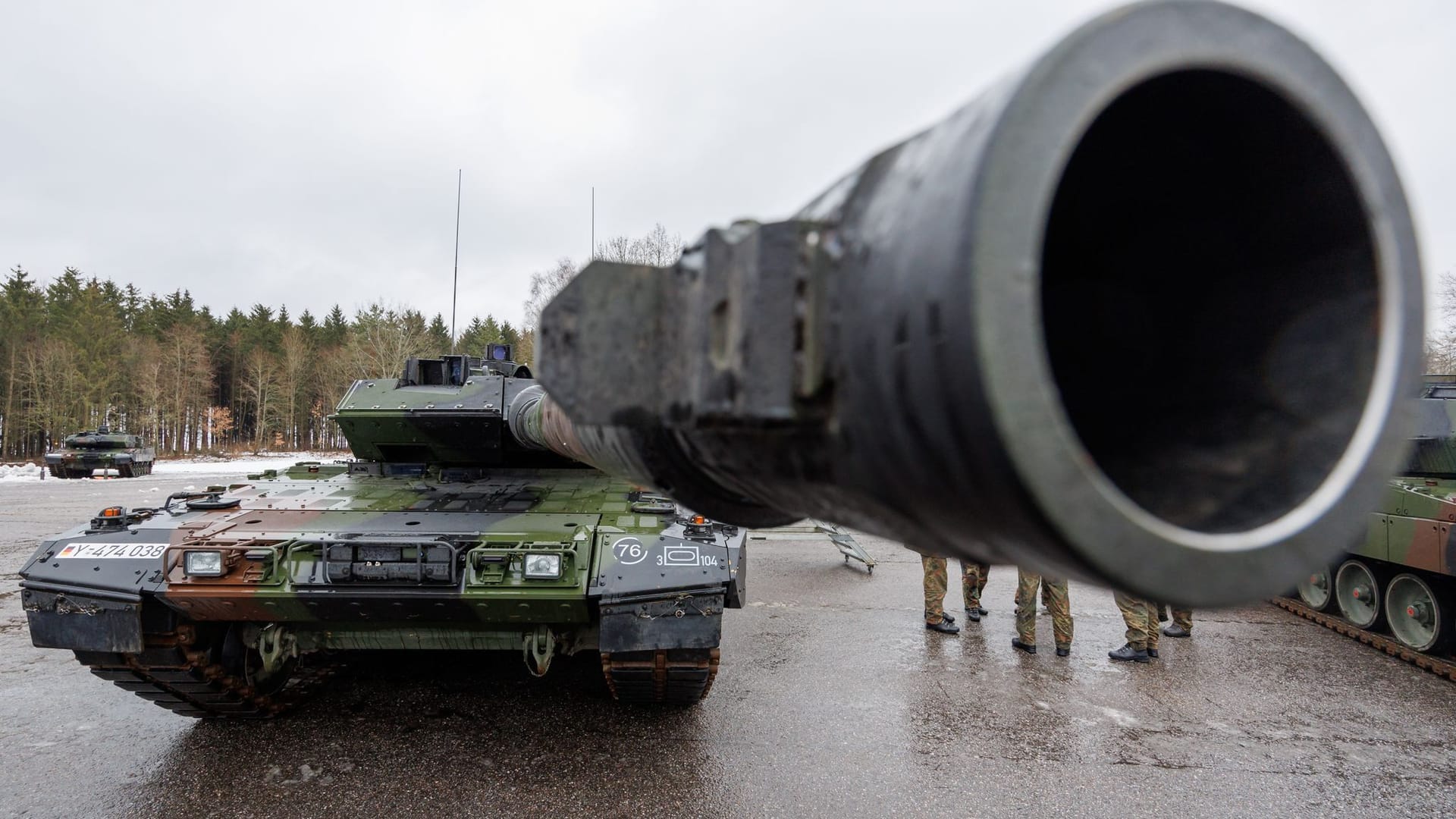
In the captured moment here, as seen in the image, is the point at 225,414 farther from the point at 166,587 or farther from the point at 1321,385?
the point at 1321,385

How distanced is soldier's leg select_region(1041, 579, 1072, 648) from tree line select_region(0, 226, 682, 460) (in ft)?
88.9

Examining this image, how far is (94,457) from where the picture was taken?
2272 centimetres

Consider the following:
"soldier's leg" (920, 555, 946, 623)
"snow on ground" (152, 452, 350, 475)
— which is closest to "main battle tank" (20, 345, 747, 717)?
"soldier's leg" (920, 555, 946, 623)

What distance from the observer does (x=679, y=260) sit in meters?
0.88

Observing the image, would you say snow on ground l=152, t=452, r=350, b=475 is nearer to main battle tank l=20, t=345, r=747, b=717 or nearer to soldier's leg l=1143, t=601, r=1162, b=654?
main battle tank l=20, t=345, r=747, b=717

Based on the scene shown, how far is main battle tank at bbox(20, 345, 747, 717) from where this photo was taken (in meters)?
3.97

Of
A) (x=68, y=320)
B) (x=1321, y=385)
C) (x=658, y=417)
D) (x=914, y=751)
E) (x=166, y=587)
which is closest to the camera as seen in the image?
(x=1321, y=385)

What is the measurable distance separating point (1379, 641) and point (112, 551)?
9.73 meters

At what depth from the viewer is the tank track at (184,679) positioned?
414 cm

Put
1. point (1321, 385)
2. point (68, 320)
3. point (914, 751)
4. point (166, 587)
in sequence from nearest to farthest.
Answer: point (1321, 385)
point (166, 587)
point (914, 751)
point (68, 320)

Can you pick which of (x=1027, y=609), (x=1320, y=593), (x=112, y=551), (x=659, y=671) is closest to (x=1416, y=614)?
(x=1320, y=593)

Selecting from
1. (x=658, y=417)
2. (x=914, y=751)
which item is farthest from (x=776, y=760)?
(x=658, y=417)

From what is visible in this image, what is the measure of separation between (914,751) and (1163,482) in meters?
4.42

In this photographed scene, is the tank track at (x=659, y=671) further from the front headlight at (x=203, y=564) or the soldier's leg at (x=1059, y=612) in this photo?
the soldier's leg at (x=1059, y=612)
